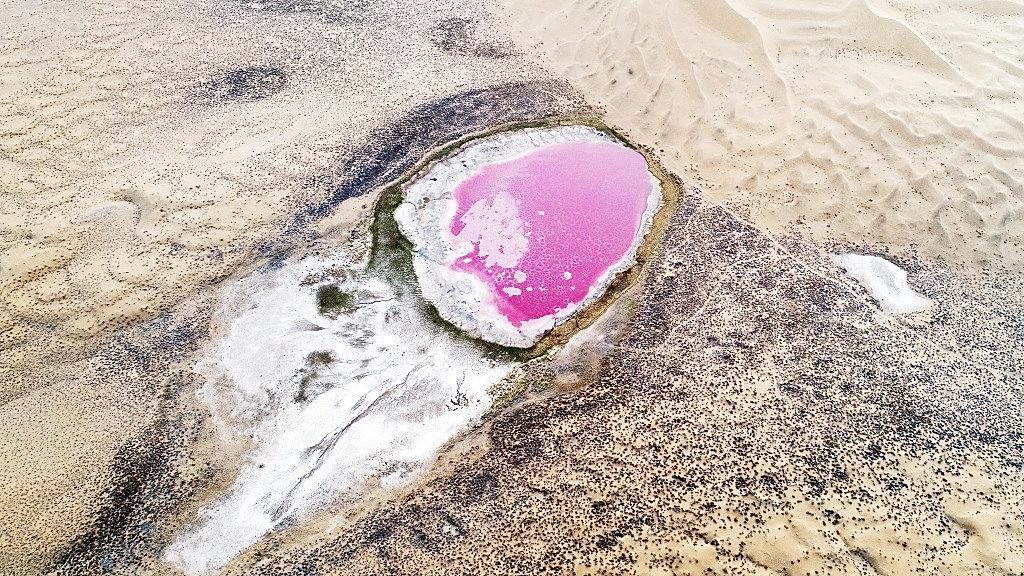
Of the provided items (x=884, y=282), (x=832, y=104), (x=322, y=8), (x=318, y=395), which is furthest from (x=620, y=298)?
(x=322, y=8)

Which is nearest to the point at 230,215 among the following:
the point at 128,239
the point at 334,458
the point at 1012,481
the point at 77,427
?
the point at 128,239

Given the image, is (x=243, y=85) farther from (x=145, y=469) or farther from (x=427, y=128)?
(x=145, y=469)

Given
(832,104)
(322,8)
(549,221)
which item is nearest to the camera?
(549,221)

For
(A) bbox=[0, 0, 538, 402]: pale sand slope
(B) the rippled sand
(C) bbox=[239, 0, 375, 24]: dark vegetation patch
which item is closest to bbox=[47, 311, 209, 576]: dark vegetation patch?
(B) the rippled sand

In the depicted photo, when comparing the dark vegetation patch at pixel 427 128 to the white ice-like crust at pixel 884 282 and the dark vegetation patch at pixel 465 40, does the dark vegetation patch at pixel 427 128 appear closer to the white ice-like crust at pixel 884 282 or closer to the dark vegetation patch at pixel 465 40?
the dark vegetation patch at pixel 465 40

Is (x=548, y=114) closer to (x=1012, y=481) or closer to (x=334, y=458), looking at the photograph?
(x=334, y=458)

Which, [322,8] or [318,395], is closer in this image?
[318,395]

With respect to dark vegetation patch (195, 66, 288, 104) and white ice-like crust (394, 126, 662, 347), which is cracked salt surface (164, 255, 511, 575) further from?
dark vegetation patch (195, 66, 288, 104)
